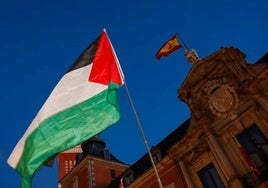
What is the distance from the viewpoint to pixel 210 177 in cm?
1959

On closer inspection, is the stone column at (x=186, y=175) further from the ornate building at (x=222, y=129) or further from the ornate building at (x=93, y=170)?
the ornate building at (x=93, y=170)

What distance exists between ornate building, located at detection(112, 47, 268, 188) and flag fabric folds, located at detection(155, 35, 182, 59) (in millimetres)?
2262

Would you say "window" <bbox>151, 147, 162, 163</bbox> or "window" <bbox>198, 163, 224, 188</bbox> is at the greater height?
"window" <bbox>151, 147, 162, 163</bbox>

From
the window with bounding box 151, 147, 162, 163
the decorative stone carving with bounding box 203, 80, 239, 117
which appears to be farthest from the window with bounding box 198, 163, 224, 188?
the window with bounding box 151, 147, 162, 163

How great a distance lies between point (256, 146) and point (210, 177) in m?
4.14

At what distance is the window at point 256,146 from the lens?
650 inches

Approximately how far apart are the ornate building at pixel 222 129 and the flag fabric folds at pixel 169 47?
2.26 m

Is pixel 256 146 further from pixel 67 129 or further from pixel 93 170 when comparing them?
pixel 93 170

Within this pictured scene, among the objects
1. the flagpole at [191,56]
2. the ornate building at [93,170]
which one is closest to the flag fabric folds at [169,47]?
the flagpole at [191,56]

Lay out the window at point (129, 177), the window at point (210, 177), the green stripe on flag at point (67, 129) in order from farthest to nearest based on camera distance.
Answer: the window at point (129, 177) < the window at point (210, 177) < the green stripe on flag at point (67, 129)

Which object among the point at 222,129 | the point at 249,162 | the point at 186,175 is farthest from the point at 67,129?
the point at 186,175

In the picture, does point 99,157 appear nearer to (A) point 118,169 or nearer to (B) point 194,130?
(A) point 118,169

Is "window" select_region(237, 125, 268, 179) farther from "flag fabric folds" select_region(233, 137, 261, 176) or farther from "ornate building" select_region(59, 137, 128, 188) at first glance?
"ornate building" select_region(59, 137, 128, 188)

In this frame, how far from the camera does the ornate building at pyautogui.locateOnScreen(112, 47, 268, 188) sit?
17.2m
